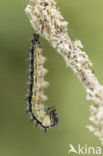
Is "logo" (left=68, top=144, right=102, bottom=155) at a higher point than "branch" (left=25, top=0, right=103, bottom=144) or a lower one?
higher

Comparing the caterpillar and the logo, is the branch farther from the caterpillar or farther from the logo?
the logo

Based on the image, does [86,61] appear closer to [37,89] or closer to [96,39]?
[37,89]

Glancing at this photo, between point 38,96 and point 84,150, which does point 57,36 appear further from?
point 84,150

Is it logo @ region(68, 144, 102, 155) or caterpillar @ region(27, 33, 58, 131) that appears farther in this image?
logo @ region(68, 144, 102, 155)

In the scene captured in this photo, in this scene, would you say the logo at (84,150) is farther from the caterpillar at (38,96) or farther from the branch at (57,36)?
the branch at (57,36)

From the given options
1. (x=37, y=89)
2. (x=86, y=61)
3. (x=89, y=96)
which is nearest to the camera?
(x=89, y=96)

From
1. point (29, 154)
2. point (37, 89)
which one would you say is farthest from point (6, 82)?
point (37, 89)

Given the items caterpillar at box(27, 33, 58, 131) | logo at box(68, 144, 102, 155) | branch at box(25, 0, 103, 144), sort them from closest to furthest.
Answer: branch at box(25, 0, 103, 144) → caterpillar at box(27, 33, 58, 131) → logo at box(68, 144, 102, 155)

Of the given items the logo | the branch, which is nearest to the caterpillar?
the branch
